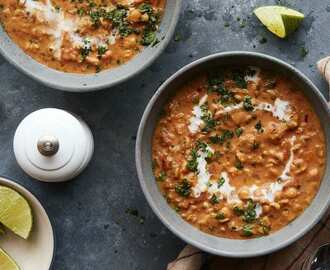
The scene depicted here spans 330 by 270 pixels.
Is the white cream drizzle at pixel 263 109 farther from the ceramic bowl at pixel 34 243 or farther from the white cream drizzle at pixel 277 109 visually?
the ceramic bowl at pixel 34 243

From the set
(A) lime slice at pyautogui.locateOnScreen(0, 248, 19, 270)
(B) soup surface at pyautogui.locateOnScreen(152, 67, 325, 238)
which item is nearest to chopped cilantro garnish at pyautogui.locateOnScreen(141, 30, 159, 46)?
(B) soup surface at pyautogui.locateOnScreen(152, 67, 325, 238)

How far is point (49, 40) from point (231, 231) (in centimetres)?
124

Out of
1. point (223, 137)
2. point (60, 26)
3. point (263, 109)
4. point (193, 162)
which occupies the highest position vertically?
point (60, 26)

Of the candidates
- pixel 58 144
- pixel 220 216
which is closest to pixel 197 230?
pixel 220 216

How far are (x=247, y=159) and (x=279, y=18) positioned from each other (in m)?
0.74

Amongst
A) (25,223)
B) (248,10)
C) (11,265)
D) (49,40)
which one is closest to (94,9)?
(49,40)

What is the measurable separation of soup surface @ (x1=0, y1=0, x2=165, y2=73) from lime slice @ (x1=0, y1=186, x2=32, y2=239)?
2.11 feet

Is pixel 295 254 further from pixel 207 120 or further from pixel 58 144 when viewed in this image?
pixel 58 144

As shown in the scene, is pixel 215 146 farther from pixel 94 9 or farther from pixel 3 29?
pixel 3 29

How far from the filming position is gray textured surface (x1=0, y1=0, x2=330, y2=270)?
3.38 metres

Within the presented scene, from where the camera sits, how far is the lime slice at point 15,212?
10.5 feet

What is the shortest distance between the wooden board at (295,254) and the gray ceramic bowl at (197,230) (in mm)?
174

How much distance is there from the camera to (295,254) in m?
3.21

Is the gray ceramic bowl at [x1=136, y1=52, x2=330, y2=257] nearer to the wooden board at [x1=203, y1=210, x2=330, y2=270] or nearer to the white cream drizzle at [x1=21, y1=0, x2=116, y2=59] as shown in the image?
the wooden board at [x1=203, y1=210, x2=330, y2=270]
